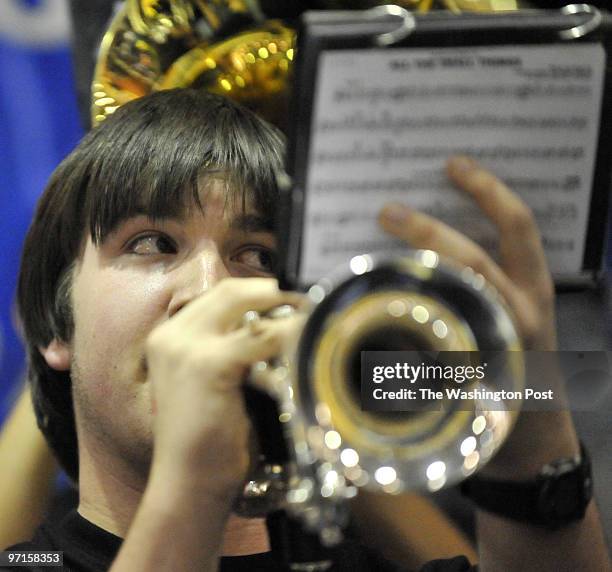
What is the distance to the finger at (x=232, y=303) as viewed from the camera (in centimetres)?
112

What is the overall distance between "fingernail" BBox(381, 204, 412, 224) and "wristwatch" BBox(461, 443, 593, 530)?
1.11ft

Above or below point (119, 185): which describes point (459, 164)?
above

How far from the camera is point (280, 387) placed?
1.10 metres

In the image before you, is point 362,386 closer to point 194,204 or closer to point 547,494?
point 547,494

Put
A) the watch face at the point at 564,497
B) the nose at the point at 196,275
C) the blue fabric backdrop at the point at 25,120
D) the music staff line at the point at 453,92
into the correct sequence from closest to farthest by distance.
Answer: the music staff line at the point at 453,92, the watch face at the point at 564,497, the nose at the point at 196,275, the blue fabric backdrop at the point at 25,120

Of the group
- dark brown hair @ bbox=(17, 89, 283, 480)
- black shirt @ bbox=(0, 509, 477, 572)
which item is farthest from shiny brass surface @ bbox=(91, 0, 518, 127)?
black shirt @ bbox=(0, 509, 477, 572)

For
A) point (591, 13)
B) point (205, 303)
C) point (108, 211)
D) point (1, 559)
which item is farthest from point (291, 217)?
point (1, 559)

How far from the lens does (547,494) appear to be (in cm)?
119

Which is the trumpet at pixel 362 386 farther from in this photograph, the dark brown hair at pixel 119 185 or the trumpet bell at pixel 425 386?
the dark brown hair at pixel 119 185

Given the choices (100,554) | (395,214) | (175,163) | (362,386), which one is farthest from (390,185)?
(100,554)

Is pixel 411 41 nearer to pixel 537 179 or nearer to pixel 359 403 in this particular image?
pixel 537 179

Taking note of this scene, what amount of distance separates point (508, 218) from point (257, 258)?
1.75 feet

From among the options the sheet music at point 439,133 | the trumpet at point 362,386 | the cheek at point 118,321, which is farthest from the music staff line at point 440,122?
the cheek at point 118,321

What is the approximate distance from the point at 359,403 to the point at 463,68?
39 centimetres
